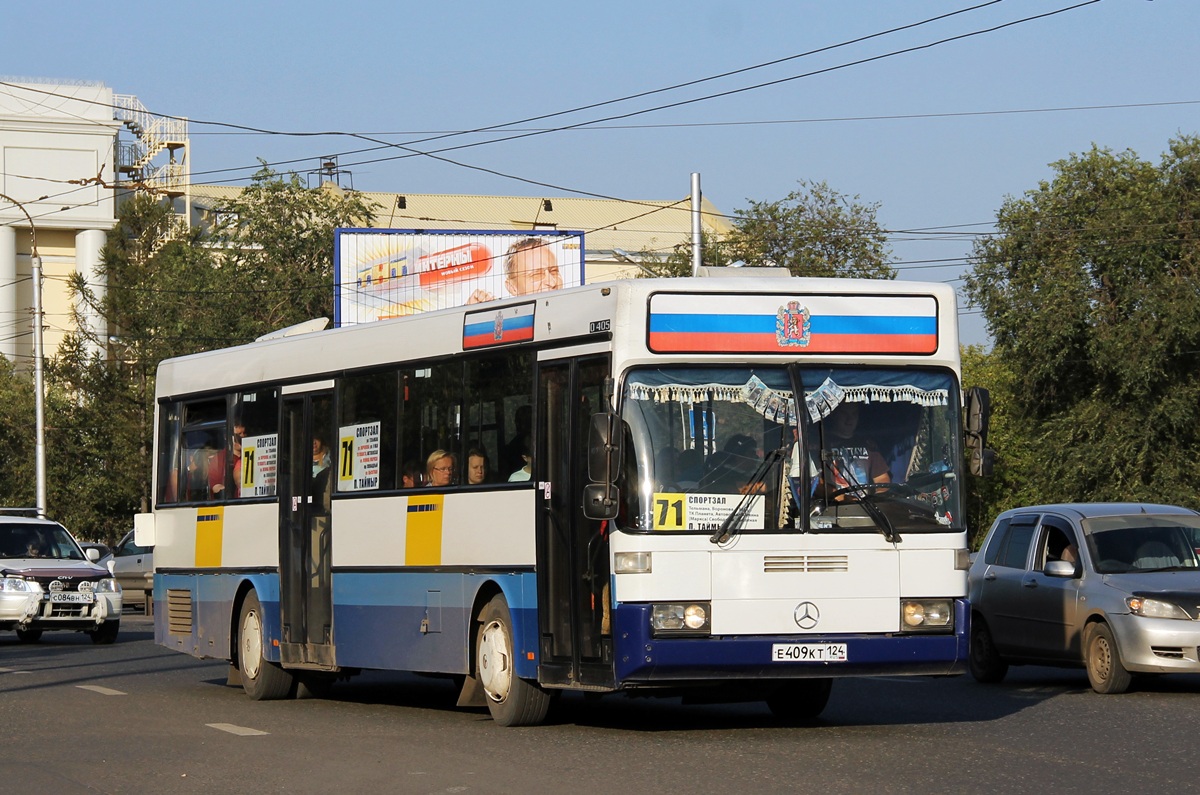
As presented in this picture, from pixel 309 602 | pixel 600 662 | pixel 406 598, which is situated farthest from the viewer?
pixel 309 602

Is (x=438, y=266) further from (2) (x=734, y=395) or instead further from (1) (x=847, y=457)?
(1) (x=847, y=457)

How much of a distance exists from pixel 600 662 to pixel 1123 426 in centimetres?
4004

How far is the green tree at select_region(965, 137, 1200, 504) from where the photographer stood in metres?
49.1

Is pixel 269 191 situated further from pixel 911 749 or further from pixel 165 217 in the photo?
pixel 911 749

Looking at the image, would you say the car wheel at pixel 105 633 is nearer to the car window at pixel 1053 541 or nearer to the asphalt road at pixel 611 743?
the asphalt road at pixel 611 743

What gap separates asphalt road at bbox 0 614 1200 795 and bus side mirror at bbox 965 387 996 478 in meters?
1.71

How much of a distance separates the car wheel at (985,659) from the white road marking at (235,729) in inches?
281

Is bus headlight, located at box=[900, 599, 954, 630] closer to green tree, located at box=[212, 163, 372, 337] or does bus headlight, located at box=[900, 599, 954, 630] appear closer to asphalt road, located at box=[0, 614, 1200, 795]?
asphalt road, located at box=[0, 614, 1200, 795]

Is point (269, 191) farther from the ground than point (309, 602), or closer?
farther from the ground

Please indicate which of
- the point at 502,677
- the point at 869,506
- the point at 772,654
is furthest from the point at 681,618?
the point at 502,677

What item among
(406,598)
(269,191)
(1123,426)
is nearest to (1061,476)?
(1123,426)

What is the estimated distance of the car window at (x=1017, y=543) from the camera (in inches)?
699

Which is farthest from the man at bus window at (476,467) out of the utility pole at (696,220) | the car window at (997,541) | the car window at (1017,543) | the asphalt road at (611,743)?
the utility pole at (696,220)

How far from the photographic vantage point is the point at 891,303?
12859 millimetres
